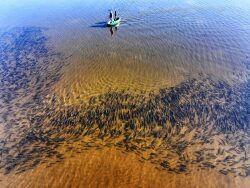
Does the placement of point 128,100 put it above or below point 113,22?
below

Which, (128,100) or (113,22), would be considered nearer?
(128,100)

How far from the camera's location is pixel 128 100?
20.8m

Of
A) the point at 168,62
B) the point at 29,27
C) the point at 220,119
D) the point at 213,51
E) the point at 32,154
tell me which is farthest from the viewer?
the point at 29,27

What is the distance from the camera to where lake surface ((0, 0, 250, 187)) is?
608 inches

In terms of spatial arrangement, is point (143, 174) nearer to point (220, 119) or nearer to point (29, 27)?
point (220, 119)

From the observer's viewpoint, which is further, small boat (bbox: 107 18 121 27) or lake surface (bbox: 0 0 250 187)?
small boat (bbox: 107 18 121 27)

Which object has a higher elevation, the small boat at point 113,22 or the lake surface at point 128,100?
the small boat at point 113,22

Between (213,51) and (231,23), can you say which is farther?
(231,23)

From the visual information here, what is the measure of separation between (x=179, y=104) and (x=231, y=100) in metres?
4.24

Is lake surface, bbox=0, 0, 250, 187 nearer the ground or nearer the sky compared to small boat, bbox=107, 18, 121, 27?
nearer the ground

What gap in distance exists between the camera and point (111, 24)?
3375 cm

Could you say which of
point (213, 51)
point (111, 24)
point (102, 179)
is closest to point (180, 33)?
point (213, 51)

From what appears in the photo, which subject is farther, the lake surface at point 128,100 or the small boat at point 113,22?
the small boat at point 113,22

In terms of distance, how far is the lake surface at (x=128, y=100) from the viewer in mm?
15453
